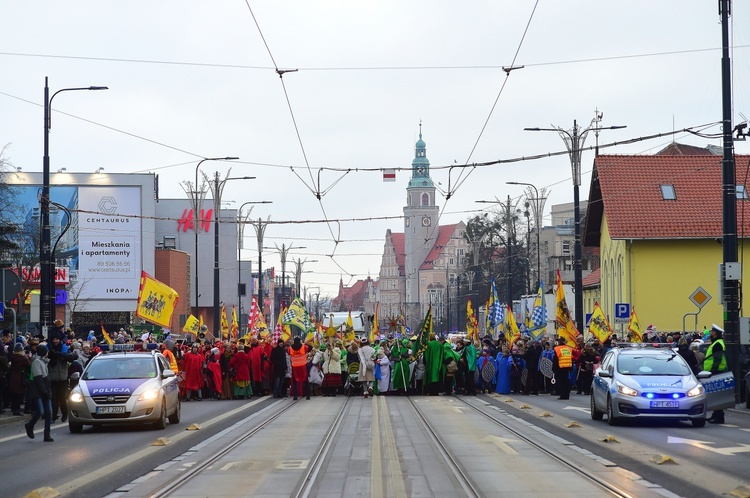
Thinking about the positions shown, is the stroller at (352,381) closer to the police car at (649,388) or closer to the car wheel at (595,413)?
the car wheel at (595,413)

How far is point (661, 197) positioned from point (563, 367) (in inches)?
853

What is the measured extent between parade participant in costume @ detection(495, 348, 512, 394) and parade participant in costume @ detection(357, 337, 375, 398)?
396 centimetres

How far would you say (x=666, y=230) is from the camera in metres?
49.0

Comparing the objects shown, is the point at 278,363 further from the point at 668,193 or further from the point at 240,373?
the point at 668,193

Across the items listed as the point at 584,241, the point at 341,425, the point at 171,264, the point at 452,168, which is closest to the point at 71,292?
the point at 171,264

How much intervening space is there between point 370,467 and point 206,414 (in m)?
12.3

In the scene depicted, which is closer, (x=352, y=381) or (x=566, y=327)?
(x=352, y=381)

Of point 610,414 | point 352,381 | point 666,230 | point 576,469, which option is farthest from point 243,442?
point 666,230

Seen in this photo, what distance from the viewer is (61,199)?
72.6 metres

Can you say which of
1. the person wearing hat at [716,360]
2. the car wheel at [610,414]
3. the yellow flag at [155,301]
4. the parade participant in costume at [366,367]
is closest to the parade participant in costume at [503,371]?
the parade participant in costume at [366,367]

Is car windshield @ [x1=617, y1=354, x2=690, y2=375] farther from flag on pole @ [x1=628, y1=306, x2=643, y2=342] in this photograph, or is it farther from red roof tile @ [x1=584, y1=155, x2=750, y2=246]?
red roof tile @ [x1=584, y1=155, x2=750, y2=246]

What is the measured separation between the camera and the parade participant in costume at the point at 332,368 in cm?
3291

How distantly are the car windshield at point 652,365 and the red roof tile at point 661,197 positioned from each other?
2727 centimetres

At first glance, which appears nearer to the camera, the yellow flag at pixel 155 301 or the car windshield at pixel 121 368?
the car windshield at pixel 121 368
